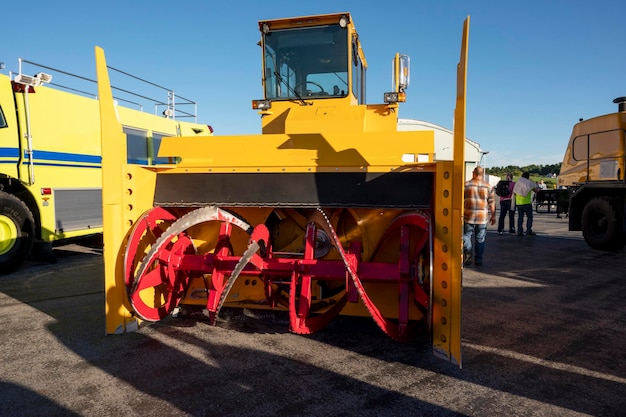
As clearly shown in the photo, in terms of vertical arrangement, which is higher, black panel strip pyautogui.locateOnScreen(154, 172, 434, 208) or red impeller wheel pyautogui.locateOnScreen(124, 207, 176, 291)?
black panel strip pyautogui.locateOnScreen(154, 172, 434, 208)

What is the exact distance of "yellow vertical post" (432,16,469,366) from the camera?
2926 mm

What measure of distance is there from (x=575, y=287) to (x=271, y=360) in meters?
4.53

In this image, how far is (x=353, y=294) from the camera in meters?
3.22

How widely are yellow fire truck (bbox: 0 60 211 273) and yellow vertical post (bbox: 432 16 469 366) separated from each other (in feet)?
20.8

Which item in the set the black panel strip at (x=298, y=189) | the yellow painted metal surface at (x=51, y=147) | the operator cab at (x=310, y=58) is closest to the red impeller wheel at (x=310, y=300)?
the black panel strip at (x=298, y=189)

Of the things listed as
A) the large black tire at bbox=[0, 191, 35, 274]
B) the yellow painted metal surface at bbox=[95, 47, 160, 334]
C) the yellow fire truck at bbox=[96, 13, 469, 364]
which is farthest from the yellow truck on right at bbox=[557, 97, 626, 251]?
the large black tire at bbox=[0, 191, 35, 274]

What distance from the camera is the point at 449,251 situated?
3002mm

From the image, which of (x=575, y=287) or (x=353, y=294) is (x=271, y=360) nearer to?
(x=353, y=294)

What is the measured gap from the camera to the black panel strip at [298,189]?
3.24 meters

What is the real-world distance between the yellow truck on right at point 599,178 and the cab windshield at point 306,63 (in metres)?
6.68

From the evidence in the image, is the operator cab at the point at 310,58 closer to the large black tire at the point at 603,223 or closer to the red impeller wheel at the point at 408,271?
the red impeller wheel at the point at 408,271

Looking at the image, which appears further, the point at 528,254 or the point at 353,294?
the point at 528,254

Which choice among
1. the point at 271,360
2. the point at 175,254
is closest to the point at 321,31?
the point at 175,254

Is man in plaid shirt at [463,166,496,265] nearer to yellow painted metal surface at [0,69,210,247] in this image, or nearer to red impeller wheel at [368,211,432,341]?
red impeller wheel at [368,211,432,341]
